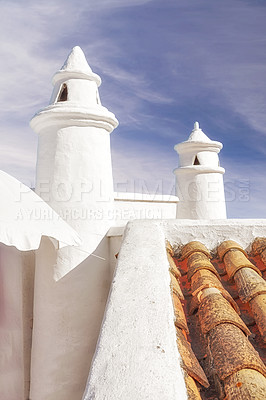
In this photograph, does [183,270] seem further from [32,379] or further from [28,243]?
[32,379]

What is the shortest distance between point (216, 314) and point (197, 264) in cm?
99

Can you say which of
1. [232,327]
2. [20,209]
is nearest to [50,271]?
[20,209]

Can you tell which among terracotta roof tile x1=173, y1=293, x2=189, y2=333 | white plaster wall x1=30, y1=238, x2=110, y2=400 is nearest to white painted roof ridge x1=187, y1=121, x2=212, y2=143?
white plaster wall x1=30, y1=238, x2=110, y2=400

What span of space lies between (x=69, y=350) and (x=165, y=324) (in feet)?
10.1

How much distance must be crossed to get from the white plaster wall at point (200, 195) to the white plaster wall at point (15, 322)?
5.61 metres

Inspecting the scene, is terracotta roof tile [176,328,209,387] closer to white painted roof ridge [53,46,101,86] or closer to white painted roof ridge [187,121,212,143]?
white painted roof ridge [53,46,101,86]

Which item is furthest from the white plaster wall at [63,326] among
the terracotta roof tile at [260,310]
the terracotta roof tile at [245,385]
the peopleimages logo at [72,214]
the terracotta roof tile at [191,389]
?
the terracotta roof tile at [245,385]

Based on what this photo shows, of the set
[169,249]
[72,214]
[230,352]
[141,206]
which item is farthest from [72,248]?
[230,352]

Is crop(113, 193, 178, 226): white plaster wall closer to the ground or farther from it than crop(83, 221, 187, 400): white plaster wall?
farther from it

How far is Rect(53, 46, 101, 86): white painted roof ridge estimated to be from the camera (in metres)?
5.82

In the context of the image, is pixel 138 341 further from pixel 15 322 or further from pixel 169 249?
pixel 15 322

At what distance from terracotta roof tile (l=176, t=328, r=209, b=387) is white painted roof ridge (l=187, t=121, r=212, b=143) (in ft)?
28.1

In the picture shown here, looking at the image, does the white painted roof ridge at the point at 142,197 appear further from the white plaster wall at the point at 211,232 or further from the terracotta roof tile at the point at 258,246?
the terracotta roof tile at the point at 258,246

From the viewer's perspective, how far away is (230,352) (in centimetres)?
199
